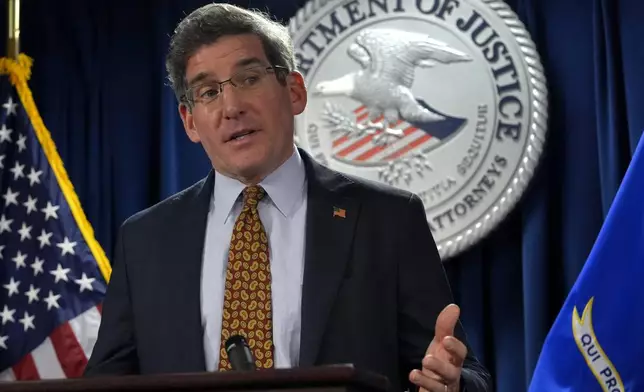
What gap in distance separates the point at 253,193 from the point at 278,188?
0.05 metres

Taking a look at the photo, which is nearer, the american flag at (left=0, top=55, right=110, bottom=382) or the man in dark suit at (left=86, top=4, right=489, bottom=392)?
the man in dark suit at (left=86, top=4, right=489, bottom=392)

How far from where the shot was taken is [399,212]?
2.09 metres

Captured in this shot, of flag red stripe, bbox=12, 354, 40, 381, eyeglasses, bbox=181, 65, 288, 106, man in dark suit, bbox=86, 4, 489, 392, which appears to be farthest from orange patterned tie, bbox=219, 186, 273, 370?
flag red stripe, bbox=12, 354, 40, 381

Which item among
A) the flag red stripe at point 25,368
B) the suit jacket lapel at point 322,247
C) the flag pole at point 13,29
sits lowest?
the flag red stripe at point 25,368

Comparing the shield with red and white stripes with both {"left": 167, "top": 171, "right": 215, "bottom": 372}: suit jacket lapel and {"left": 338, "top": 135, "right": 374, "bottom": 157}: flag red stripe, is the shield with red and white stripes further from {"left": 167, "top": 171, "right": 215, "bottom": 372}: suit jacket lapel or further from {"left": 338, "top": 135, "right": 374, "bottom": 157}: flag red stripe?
{"left": 167, "top": 171, "right": 215, "bottom": 372}: suit jacket lapel

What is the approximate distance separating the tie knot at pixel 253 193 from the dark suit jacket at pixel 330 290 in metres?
0.10

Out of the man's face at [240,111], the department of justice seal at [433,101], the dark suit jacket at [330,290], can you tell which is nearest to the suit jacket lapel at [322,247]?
the dark suit jacket at [330,290]

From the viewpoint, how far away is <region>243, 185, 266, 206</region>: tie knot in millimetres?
2150

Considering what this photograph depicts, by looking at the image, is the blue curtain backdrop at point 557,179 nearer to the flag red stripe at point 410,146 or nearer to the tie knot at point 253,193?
the flag red stripe at point 410,146

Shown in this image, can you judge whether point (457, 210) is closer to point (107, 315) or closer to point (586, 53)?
point (586, 53)

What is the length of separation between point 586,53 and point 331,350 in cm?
183

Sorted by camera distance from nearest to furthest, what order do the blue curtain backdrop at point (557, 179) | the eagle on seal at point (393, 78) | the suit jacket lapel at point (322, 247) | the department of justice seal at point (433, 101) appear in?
1. the suit jacket lapel at point (322, 247)
2. the blue curtain backdrop at point (557, 179)
3. the department of justice seal at point (433, 101)
4. the eagle on seal at point (393, 78)

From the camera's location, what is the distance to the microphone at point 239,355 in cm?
148

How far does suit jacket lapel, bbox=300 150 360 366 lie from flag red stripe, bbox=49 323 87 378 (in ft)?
5.97
